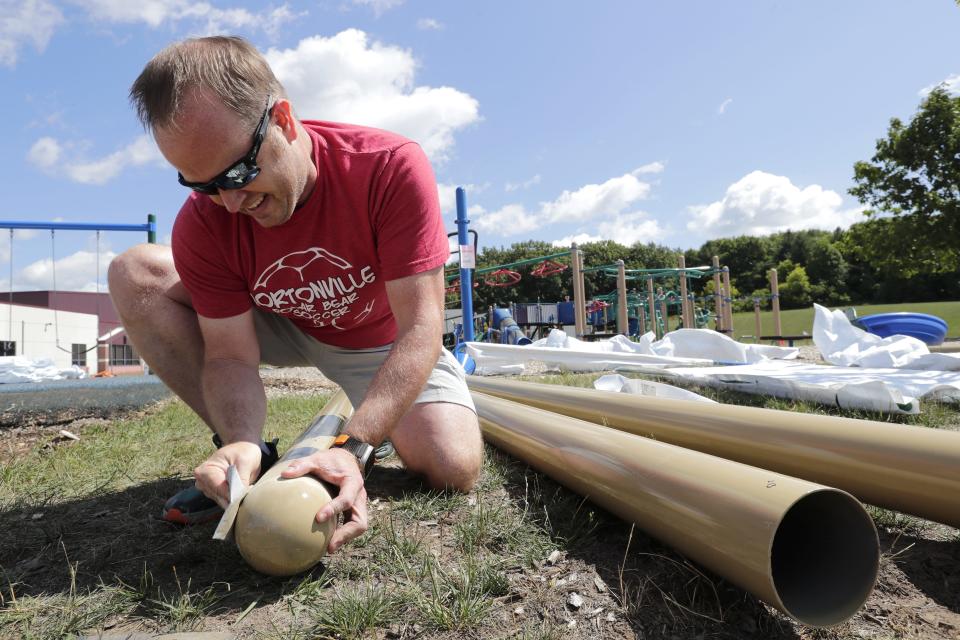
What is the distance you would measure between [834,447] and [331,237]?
179 centimetres

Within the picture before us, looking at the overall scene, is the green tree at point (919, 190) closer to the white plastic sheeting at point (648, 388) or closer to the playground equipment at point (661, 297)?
the playground equipment at point (661, 297)

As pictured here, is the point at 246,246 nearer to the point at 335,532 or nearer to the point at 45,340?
the point at 335,532

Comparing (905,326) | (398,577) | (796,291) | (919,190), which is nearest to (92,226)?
(398,577)

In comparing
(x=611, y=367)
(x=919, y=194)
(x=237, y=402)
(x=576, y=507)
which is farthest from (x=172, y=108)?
(x=919, y=194)

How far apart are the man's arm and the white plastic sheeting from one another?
2.02 meters

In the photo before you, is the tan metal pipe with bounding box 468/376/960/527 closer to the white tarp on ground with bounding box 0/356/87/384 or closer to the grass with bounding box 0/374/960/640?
the grass with bounding box 0/374/960/640

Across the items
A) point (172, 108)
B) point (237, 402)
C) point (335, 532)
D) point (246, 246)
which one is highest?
point (172, 108)

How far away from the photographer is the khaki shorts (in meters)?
2.58

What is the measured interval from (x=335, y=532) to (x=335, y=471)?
0.50 feet

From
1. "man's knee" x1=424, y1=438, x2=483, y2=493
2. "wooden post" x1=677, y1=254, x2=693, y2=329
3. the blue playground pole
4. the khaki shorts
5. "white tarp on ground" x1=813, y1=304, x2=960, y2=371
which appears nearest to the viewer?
"man's knee" x1=424, y1=438, x2=483, y2=493

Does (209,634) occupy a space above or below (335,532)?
below

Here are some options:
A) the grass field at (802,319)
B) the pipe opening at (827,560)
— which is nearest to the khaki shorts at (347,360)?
the pipe opening at (827,560)

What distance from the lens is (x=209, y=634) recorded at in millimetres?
1265

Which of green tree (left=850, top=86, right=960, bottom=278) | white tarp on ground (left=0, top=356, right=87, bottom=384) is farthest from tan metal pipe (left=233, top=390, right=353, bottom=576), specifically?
green tree (left=850, top=86, right=960, bottom=278)
